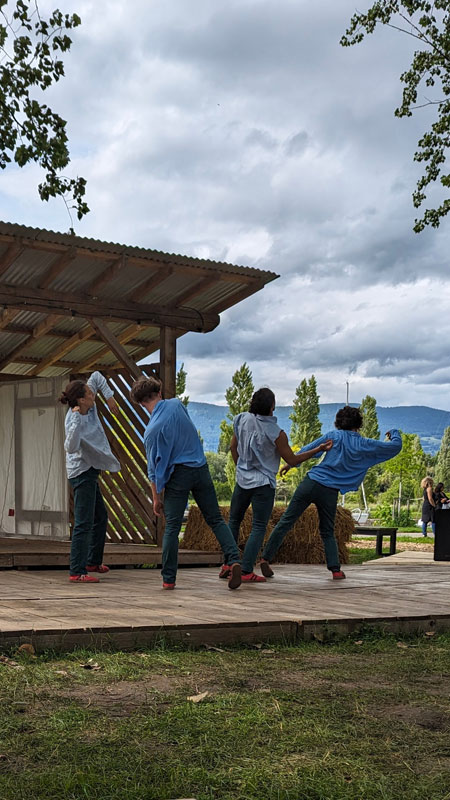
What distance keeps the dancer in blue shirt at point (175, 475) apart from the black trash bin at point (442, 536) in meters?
5.51

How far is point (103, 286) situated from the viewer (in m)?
8.66

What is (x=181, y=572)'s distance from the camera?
7.85 meters

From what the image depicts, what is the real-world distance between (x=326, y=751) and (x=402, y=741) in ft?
0.92

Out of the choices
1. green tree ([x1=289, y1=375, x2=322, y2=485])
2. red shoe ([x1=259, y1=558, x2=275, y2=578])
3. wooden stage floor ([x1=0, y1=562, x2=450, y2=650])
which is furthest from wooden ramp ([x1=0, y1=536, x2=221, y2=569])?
green tree ([x1=289, y1=375, x2=322, y2=485])

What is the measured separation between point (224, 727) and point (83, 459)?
396cm


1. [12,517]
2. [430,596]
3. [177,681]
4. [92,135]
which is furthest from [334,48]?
[177,681]

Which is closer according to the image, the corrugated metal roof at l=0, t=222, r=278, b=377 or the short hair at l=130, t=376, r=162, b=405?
the short hair at l=130, t=376, r=162, b=405

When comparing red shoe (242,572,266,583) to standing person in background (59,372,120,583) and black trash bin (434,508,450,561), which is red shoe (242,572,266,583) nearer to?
standing person in background (59,372,120,583)

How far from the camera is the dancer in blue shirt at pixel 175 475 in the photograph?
19.3 feet

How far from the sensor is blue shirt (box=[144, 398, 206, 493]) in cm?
587

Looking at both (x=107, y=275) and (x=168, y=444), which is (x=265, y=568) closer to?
(x=168, y=444)

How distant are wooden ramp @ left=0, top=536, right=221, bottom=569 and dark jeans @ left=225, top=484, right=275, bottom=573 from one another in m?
2.04

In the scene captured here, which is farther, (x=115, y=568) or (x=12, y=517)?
(x=12, y=517)

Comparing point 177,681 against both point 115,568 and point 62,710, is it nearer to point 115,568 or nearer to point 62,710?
point 62,710
